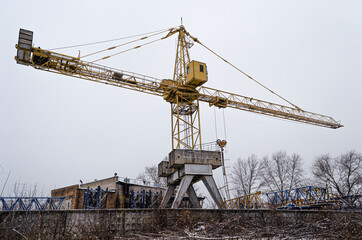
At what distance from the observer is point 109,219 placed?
9469 mm

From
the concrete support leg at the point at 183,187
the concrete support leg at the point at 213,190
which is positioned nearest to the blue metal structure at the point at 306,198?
the concrete support leg at the point at 213,190

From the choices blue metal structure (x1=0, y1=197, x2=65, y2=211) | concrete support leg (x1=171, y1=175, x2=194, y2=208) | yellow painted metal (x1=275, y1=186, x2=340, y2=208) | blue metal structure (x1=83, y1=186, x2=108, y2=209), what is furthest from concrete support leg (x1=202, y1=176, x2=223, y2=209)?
blue metal structure (x1=83, y1=186, x2=108, y2=209)

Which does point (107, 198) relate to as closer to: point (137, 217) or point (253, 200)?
point (253, 200)

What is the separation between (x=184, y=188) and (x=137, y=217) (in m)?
7.43

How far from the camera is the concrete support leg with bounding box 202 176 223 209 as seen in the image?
1758 centimetres

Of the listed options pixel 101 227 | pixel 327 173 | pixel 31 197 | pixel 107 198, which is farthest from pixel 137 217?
pixel 327 173

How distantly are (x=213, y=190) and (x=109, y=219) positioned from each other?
9.74 meters

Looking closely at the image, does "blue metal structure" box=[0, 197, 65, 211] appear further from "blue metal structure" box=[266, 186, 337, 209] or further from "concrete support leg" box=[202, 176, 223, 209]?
"blue metal structure" box=[266, 186, 337, 209]

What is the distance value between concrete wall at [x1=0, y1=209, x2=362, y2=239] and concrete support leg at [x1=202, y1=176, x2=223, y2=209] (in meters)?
5.79

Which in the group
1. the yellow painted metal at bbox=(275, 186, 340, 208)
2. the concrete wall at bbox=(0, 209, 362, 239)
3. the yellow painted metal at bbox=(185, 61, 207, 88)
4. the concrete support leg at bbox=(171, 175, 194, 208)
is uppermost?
the yellow painted metal at bbox=(185, 61, 207, 88)

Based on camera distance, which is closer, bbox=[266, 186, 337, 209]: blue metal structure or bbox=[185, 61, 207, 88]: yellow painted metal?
bbox=[266, 186, 337, 209]: blue metal structure

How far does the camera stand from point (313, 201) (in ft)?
60.4

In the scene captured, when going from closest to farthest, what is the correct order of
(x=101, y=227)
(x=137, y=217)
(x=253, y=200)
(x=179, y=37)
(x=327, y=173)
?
(x=101, y=227) < (x=137, y=217) < (x=253, y=200) < (x=179, y=37) < (x=327, y=173)

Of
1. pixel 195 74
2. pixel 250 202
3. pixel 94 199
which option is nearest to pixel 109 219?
pixel 250 202
